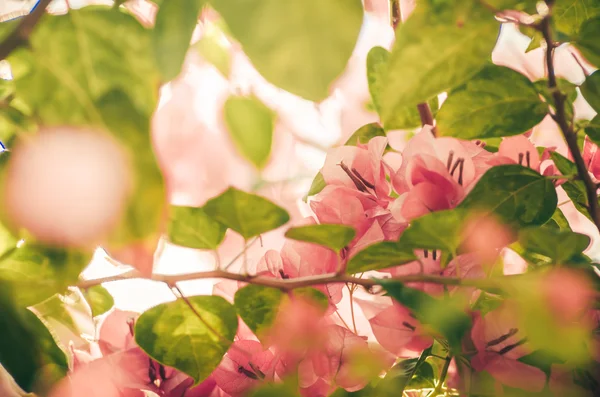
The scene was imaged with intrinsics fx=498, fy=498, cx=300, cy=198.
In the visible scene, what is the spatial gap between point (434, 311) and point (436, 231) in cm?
5

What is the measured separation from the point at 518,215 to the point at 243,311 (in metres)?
0.17

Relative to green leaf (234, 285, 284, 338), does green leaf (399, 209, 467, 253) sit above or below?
above

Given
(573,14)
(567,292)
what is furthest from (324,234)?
(573,14)

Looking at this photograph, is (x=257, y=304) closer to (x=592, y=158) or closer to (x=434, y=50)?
(x=434, y=50)

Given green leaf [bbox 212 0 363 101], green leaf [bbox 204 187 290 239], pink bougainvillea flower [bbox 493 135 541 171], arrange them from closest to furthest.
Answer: green leaf [bbox 212 0 363 101] → green leaf [bbox 204 187 290 239] → pink bougainvillea flower [bbox 493 135 541 171]

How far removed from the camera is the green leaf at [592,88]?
0.28 m

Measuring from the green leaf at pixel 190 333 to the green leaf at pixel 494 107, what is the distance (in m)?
0.17

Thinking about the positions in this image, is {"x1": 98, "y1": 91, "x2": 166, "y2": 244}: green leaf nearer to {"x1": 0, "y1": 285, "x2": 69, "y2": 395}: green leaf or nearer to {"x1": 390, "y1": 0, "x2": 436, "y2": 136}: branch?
{"x1": 0, "y1": 285, "x2": 69, "y2": 395}: green leaf

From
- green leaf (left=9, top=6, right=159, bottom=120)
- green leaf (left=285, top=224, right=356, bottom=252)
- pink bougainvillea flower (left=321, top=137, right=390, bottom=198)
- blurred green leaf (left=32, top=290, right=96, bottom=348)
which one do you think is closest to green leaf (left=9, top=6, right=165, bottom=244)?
green leaf (left=9, top=6, right=159, bottom=120)

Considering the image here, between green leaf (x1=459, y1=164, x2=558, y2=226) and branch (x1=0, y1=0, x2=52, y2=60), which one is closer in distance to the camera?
branch (x1=0, y1=0, x2=52, y2=60)

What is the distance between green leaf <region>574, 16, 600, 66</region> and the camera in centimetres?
26

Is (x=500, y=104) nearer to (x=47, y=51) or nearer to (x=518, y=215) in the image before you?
(x=518, y=215)

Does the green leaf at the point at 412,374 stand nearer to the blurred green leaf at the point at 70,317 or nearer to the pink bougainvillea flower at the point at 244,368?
the pink bougainvillea flower at the point at 244,368

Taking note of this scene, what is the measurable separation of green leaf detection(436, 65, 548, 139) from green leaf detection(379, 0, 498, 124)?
84mm
